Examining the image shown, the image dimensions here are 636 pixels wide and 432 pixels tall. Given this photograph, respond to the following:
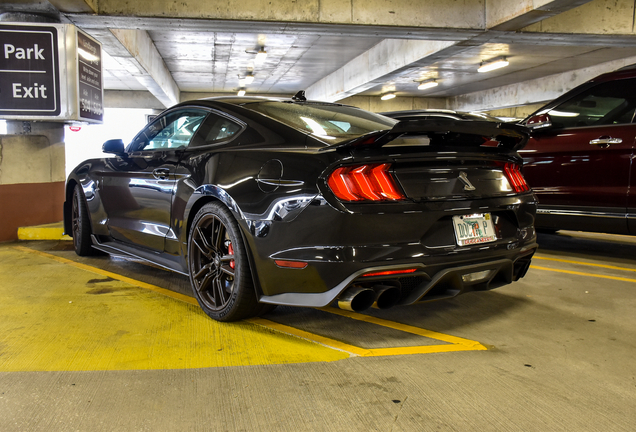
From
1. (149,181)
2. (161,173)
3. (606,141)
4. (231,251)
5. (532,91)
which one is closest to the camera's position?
(231,251)

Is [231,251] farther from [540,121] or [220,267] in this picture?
[540,121]

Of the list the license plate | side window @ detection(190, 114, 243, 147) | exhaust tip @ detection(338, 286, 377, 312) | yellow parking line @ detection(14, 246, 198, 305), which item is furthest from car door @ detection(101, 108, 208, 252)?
the license plate

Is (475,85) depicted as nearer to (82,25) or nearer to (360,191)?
(82,25)

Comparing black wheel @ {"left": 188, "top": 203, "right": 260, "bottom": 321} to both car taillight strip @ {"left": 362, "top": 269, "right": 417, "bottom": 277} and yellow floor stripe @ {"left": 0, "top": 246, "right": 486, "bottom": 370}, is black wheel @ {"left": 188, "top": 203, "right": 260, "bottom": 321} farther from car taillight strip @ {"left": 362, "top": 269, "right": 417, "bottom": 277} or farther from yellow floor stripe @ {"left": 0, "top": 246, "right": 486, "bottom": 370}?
car taillight strip @ {"left": 362, "top": 269, "right": 417, "bottom": 277}

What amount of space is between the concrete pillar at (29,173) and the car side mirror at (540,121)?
6193 millimetres

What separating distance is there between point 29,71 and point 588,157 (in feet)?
22.8

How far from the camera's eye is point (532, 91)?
848 inches

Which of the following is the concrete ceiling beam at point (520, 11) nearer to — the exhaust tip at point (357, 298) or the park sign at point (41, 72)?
the park sign at point (41, 72)

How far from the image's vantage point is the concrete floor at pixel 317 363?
209 centimetres

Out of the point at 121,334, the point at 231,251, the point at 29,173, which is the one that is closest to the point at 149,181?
the point at 231,251

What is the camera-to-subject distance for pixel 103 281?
4.31 metres

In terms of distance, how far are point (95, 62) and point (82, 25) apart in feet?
4.37

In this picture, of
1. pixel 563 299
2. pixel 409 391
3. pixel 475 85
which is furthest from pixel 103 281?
pixel 475 85

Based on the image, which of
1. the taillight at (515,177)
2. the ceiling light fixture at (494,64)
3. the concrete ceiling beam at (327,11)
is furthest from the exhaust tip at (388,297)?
the ceiling light fixture at (494,64)
